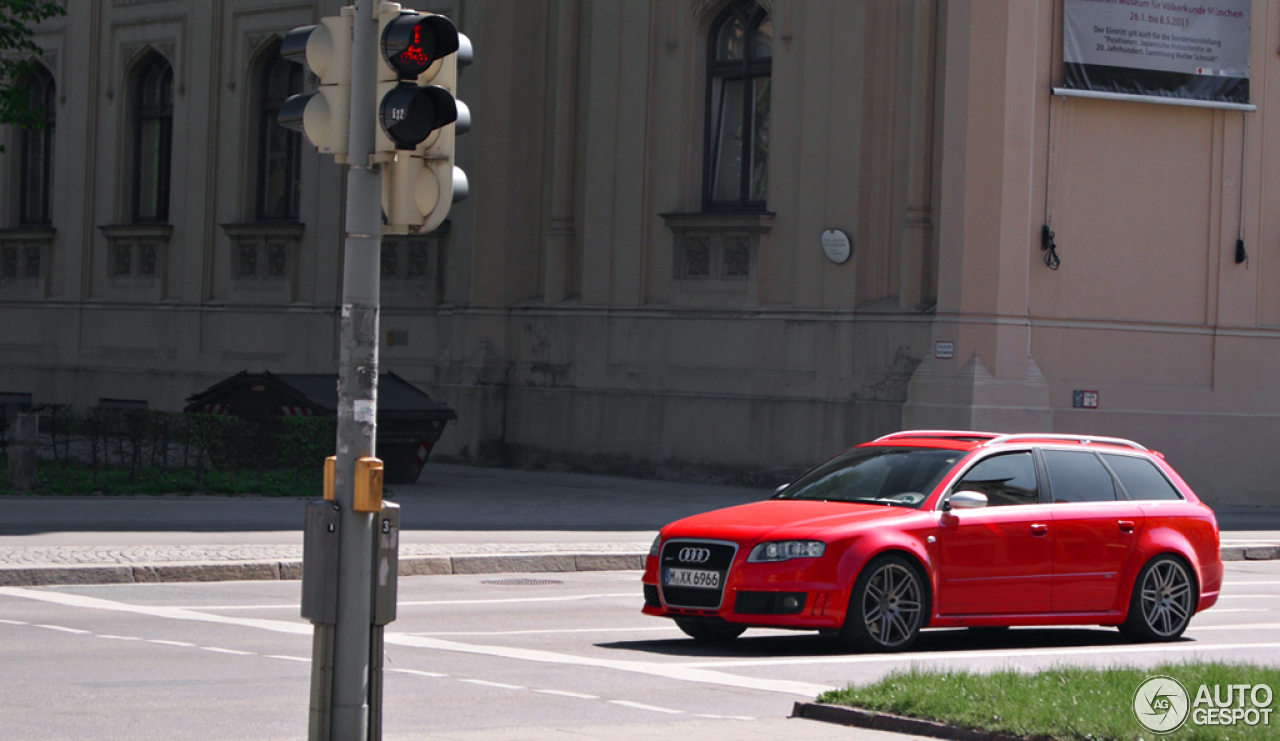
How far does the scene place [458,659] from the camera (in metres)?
10.8

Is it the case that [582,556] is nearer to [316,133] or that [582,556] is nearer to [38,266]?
[316,133]

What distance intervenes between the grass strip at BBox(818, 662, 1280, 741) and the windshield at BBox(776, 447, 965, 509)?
2.73 metres

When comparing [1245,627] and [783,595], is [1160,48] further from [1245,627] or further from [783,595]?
[783,595]

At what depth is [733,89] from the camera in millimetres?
27562

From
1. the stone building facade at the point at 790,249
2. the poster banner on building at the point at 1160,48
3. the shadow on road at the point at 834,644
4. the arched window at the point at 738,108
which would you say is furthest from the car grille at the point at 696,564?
the arched window at the point at 738,108

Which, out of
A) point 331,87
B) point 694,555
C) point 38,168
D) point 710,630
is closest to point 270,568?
point 710,630

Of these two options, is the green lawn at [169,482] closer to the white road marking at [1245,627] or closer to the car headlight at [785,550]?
the car headlight at [785,550]

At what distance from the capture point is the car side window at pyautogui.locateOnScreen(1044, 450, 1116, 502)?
494 inches

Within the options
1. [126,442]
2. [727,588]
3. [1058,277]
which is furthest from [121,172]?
[727,588]

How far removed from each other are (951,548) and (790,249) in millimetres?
14796

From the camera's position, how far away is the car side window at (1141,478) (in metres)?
13.0

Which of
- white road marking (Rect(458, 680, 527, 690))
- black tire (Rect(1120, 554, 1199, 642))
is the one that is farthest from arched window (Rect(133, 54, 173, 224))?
white road marking (Rect(458, 680, 527, 690))

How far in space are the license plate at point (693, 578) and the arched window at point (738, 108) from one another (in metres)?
15.6

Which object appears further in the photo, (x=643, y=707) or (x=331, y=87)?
(x=643, y=707)
